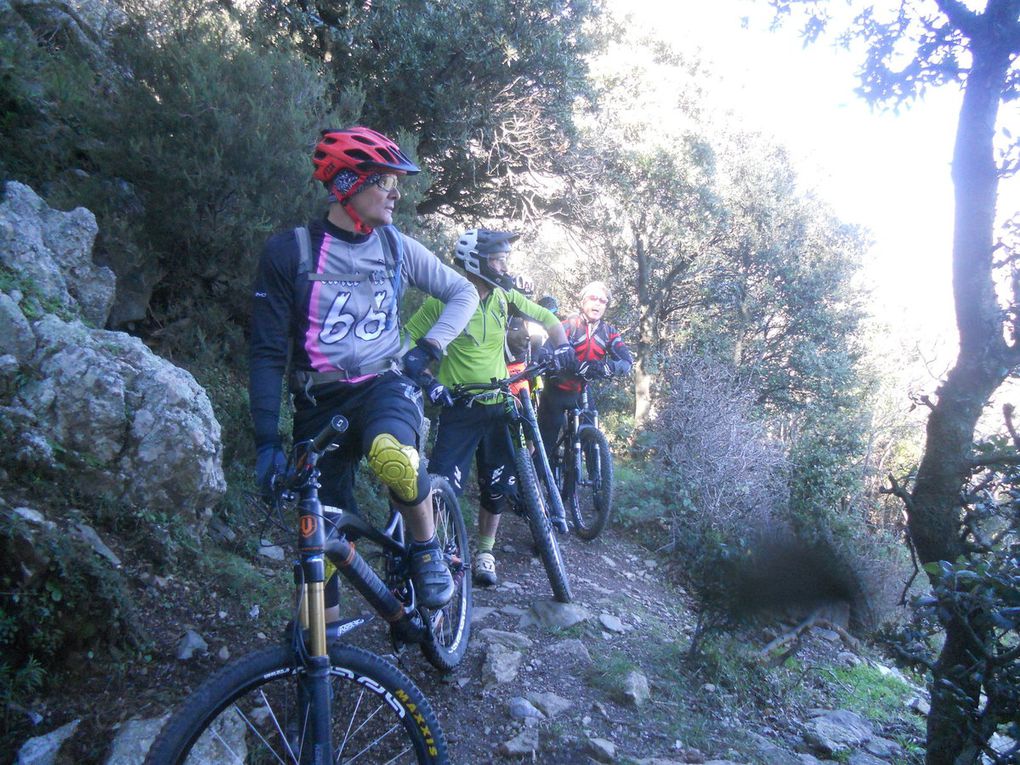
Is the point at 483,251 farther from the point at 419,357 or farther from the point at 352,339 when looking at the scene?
the point at 352,339

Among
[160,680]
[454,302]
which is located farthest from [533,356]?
[160,680]

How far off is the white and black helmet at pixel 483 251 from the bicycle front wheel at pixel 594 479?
2.26 meters

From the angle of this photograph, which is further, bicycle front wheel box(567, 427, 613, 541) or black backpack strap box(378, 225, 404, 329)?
bicycle front wheel box(567, 427, 613, 541)

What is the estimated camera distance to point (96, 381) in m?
3.75

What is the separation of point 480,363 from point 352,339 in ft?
6.39

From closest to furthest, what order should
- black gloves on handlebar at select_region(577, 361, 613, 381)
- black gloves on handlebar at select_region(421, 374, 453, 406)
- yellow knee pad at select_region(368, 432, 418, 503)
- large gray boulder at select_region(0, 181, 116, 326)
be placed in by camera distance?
yellow knee pad at select_region(368, 432, 418, 503), black gloves on handlebar at select_region(421, 374, 453, 406), large gray boulder at select_region(0, 181, 116, 326), black gloves on handlebar at select_region(577, 361, 613, 381)

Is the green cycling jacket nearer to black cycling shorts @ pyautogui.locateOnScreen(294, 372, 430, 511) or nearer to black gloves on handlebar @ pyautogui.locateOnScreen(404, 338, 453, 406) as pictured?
black gloves on handlebar @ pyautogui.locateOnScreen(404, 338, 453, 406)

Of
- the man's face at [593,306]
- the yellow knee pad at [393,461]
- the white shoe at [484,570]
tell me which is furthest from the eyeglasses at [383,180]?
the man's face at [593,306]

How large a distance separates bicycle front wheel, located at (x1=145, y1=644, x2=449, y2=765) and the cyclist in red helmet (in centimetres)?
55

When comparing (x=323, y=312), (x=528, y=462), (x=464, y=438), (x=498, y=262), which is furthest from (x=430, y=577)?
(x=498, y=262)

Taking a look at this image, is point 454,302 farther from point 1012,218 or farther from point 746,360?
point 746,360

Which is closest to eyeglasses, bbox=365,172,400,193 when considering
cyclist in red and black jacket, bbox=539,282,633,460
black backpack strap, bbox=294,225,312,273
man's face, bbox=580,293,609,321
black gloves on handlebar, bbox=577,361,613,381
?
black backpack strap, bbox=294,225,312,273

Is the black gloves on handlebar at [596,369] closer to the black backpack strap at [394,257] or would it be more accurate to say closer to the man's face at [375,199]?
the black backpack strap at [394,257]

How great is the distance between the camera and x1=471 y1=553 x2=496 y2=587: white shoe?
17.2ft
